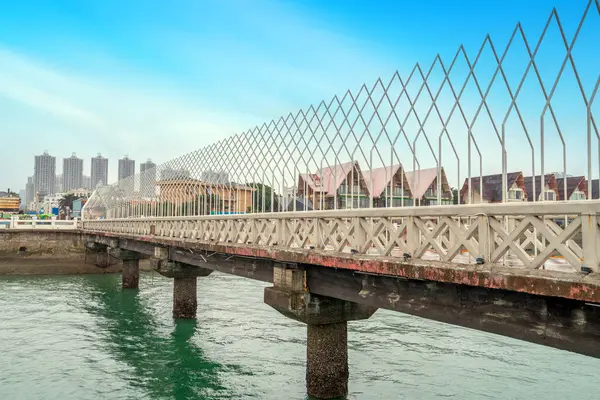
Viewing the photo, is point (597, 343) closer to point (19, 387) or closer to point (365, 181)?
point (365, 181)

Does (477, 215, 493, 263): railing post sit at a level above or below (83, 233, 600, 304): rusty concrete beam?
above

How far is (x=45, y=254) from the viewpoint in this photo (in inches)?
1945

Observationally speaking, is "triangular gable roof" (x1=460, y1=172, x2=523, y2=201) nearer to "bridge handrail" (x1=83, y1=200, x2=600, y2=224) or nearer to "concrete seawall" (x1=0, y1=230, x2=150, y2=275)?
"bridge handrail" (x1=83, y1=200, x2=600, y2=224)

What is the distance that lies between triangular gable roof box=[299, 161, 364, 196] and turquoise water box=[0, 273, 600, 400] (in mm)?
5979

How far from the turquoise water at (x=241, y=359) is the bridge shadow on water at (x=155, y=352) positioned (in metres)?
0.05

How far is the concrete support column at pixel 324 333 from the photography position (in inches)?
523

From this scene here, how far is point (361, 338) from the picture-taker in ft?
68.7

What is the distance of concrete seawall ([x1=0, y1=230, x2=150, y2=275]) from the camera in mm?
47531

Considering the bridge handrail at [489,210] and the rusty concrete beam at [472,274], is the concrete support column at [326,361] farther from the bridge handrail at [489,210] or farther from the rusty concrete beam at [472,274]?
the bridge handrail at [489,210]

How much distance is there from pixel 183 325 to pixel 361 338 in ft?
29.0

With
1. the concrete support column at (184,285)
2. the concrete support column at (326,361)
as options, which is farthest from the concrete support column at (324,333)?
the concrete support column at (184,285)

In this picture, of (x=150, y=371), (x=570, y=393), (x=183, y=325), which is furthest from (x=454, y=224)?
(x=183, y=325)

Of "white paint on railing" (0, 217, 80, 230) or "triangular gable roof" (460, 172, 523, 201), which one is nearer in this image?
"triangular gable roof" (460, 172, 523, 201)

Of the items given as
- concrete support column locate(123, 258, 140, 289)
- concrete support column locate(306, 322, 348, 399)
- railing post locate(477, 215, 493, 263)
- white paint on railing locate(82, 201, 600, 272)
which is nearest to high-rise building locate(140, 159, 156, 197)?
concrete support column locate(123, 258, 140, 289)
